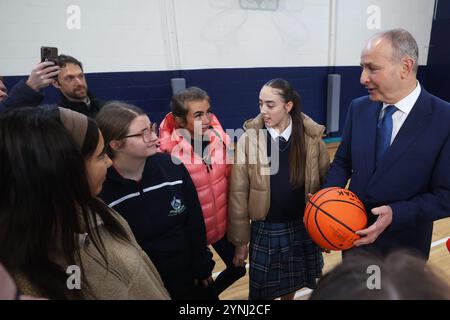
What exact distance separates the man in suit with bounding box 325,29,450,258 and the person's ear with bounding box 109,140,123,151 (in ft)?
4.05

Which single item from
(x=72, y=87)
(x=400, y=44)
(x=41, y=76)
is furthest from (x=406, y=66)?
(x=72, y=87)

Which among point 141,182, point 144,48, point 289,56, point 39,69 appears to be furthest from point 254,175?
point 289,56

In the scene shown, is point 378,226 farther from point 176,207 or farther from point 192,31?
point 192,31

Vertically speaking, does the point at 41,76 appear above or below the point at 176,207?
above

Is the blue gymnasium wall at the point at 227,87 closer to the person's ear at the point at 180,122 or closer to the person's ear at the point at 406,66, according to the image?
the person's ear at the point at 180,122

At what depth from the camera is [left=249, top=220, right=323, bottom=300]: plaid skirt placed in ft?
6.55

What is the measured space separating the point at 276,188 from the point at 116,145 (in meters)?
A: 0.97

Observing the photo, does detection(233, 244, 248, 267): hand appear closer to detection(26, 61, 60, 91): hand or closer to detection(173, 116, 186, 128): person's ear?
detection(173, 116, 186, 128): person's ear

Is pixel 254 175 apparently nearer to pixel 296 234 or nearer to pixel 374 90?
pixel 296 234

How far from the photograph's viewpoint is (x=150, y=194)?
5.01ft

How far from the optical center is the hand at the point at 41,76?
1.92 meters

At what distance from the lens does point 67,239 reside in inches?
32.6

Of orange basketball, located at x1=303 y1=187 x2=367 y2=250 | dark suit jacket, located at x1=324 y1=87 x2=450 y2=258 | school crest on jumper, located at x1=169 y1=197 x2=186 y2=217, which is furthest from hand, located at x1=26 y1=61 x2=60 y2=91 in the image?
dark suit jacket, located at x1=324 y1=87 x2=450 y2=258
